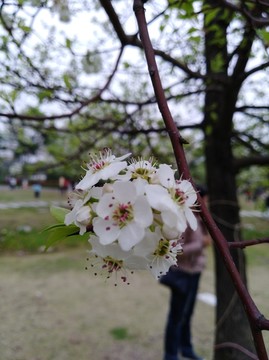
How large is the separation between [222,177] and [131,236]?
2461mm

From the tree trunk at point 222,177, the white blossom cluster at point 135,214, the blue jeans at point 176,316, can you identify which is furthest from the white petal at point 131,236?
the blue jeans at point 176,316

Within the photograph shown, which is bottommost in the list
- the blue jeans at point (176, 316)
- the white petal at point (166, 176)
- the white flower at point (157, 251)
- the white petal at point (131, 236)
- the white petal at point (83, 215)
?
the blue jeans at point (176, 316)

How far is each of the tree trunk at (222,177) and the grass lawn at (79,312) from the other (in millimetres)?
254

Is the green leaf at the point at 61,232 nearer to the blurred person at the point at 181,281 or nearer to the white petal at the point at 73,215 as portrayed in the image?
the white petal at the point at 73,215

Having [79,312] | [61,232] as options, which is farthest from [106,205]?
[79,312]

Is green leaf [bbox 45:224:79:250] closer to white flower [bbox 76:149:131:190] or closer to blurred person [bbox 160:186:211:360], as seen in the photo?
white flower [bbox 76:149:131:190]

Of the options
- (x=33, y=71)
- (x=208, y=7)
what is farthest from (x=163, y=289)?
(x=208, y=7)

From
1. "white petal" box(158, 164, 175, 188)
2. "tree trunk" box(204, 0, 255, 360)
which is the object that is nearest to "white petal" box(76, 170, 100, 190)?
"white petal" box(158, 164, 175, 188)

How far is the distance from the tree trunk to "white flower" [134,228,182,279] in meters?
1.86

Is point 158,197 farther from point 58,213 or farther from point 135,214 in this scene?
point 58,213

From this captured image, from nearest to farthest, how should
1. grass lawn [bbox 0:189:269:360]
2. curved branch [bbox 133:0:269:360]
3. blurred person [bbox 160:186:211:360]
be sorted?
curved branch [bbox 133:0:269:360], blurred person [bbox 160:186:211:360], grass lawn [bbox 0:189:269:360]

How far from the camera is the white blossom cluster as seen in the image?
526mm

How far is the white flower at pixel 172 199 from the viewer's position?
0.52 m

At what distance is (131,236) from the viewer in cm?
53
